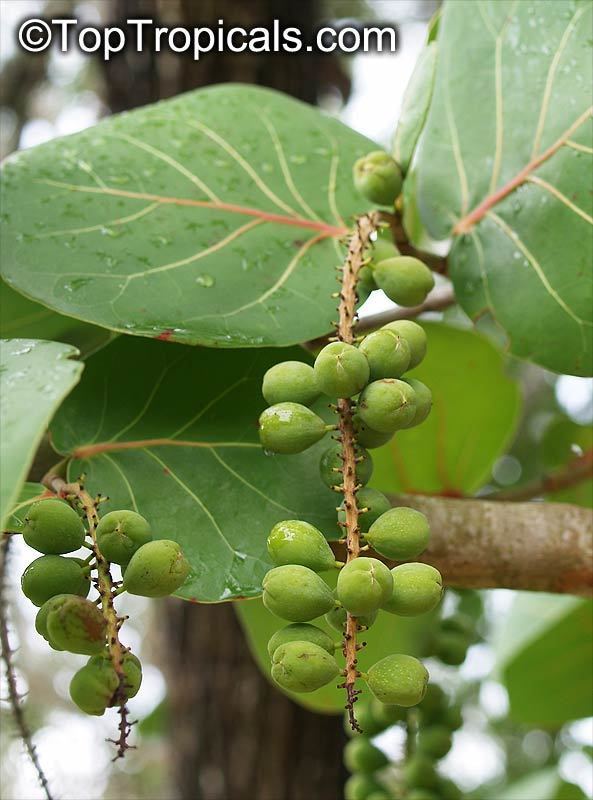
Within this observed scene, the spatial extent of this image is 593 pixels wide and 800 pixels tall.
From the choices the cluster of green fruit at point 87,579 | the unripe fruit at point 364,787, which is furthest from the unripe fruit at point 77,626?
the unripe fruit at point 364,787

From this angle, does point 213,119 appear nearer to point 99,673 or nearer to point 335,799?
point 99,673

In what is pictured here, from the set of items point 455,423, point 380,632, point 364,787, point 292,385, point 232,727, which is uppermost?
point 292,385

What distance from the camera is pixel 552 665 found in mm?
1151

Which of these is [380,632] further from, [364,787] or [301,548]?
[301,548]

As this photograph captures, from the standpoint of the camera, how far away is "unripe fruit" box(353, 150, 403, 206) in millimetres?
743

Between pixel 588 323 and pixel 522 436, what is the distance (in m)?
1.28

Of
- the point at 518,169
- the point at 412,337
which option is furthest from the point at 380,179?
the point at 412,337

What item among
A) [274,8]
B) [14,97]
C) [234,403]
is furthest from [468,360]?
[14,97]

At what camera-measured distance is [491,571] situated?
0.73 meters

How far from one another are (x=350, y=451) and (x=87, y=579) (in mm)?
154

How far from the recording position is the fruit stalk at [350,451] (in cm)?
43

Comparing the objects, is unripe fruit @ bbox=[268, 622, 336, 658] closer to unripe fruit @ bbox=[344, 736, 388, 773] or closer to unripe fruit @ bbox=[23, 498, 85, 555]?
unripe fruit @ bbox=[23, 498, 85, 555]

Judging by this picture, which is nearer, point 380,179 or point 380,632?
point 380,179

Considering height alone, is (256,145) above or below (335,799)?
above
